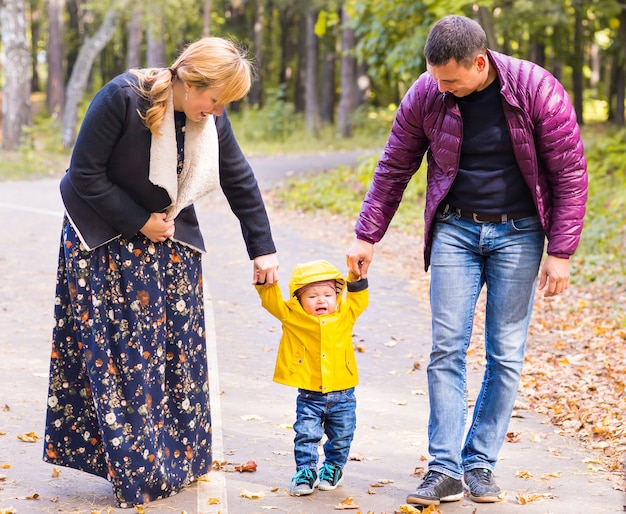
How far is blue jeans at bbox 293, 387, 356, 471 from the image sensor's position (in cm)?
459

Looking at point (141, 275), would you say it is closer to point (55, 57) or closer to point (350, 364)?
point (350, 364)

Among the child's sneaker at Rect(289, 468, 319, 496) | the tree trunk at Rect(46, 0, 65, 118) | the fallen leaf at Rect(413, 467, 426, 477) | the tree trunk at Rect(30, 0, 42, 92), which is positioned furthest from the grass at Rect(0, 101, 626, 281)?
the tree trunk at Rect(30, 0, 42, 92)

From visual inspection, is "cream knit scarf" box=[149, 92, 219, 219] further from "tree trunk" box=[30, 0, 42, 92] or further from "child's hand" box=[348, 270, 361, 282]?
"tree trunk" box=[30, 0, 42, 92]

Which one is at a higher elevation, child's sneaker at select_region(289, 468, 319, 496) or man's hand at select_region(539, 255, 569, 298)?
man's hand at select_region(539, 255, 569, 298)

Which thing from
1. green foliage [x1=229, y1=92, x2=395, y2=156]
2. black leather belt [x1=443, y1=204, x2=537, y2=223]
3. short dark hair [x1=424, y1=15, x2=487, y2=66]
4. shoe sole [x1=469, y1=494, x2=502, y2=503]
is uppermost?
short dark hair [x1=424, y1=15, x2=487, y2=66]

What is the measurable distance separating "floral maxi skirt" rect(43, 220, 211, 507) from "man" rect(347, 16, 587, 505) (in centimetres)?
89

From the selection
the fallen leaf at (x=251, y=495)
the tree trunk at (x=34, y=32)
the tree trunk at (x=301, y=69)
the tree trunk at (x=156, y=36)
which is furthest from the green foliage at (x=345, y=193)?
the tree trunk at (x=34, y=32)

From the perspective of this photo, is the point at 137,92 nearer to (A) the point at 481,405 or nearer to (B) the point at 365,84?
(A) the point at 481,405

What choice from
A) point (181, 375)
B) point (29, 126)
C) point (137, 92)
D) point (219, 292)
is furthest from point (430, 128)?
point (29, 126)

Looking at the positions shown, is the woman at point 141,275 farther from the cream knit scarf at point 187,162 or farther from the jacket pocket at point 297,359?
the jacket pocket at point 297,359

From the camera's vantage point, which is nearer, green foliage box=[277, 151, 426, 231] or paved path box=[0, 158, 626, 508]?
paved path box=[0, 158, 626, 508]

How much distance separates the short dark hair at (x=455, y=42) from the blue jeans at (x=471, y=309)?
2.55 ft

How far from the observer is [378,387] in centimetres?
694

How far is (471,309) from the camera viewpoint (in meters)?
4.55
